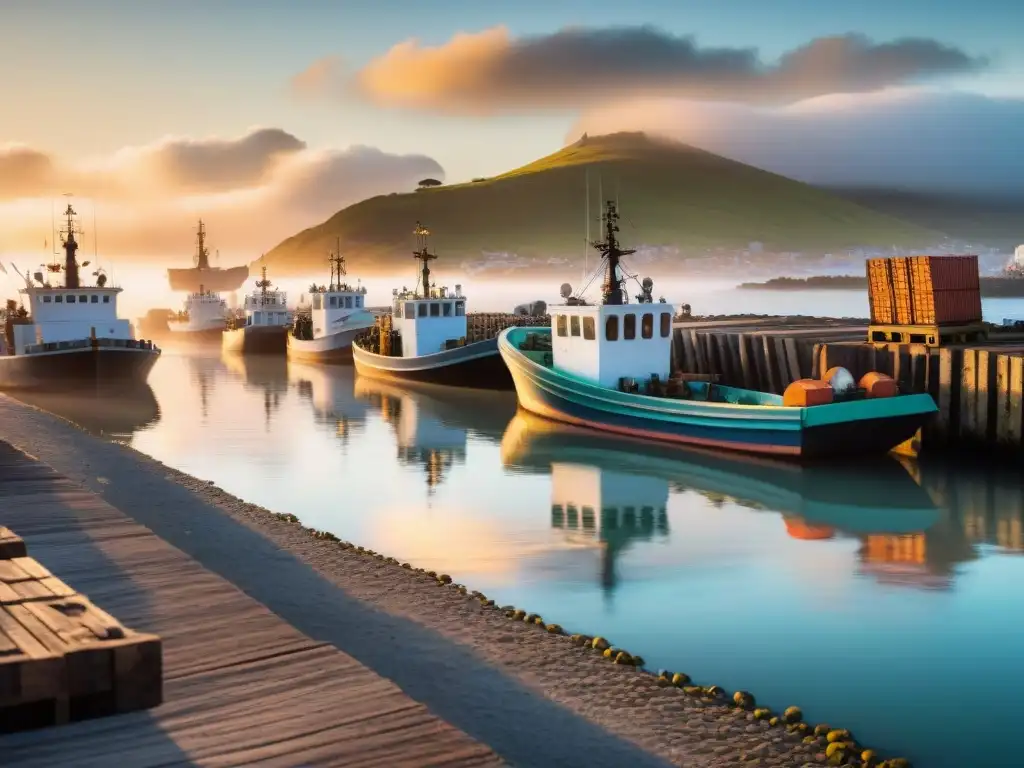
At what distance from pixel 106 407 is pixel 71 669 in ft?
116

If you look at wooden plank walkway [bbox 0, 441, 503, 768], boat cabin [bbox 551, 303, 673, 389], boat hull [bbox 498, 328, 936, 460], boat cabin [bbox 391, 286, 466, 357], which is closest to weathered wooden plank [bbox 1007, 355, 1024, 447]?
boat hull [bbox 498, 328, 936, 460]

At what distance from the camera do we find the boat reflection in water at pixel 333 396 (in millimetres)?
33812

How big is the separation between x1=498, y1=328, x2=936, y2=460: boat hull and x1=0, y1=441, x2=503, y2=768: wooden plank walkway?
16355mm

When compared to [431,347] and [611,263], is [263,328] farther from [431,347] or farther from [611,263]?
[611,263]

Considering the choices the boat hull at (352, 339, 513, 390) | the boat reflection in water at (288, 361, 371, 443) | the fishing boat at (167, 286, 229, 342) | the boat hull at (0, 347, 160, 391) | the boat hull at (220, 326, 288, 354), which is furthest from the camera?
the fishing boat at (167, 286, 229, 342)

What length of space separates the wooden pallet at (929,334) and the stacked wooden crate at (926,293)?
0.15ft

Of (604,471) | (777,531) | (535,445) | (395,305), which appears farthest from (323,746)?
(395,305)

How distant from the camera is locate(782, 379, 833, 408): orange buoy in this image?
2297cm

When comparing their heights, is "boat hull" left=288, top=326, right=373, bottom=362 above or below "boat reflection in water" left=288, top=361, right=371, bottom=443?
above

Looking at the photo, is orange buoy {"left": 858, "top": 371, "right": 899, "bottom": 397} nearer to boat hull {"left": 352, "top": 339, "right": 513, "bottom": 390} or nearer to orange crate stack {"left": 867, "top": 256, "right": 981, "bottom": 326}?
orange crate stack {"left": 867, "top": 256, "right": 981, "bottom": 326}

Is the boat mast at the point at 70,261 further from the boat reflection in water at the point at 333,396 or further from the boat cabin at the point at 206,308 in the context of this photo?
the boat cabin at the point at 206,308

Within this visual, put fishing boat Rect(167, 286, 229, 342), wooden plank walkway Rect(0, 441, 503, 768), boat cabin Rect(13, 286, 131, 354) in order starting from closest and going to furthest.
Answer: wooden plank walkway Rect(0, 441, 503, 768), boat cabin Rect(13, 286, 131, 354), fishing boat Rect(167, 286, 229, 342)

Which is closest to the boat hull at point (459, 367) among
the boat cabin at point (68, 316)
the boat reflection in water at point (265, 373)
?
the boat reflection in water at point (265, 373)

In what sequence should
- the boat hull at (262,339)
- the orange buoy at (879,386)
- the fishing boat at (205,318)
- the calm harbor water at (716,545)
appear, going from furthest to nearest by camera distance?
the fishing boat at (205,318) → the boat hull at (262,339) → the orange buoy at (879,386) → the calm harbor water at (716,545)
